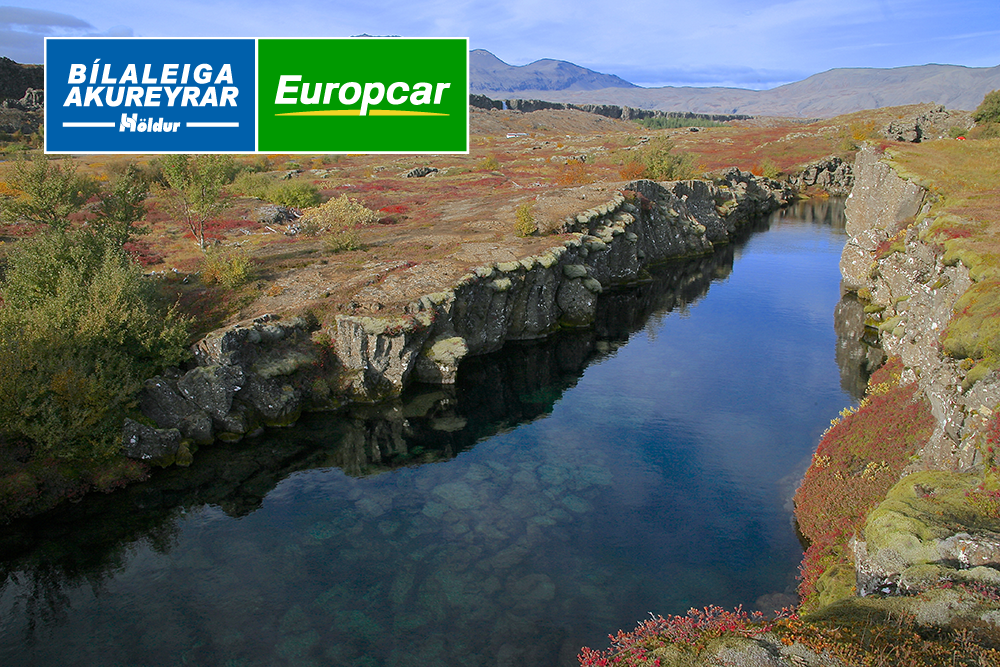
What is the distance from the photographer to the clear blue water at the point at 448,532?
17.9m

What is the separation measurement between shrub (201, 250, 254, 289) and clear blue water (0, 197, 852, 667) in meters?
11.6

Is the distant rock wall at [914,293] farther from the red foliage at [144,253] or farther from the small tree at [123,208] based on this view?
the small tree at [123,208]

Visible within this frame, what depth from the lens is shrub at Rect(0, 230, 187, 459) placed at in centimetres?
2411

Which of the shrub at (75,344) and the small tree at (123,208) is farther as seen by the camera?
the small tree at (123,208)

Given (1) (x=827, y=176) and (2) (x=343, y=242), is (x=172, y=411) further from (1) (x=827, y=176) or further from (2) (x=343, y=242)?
(1) (x=827, y=176)

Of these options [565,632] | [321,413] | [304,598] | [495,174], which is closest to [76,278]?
[321,413]

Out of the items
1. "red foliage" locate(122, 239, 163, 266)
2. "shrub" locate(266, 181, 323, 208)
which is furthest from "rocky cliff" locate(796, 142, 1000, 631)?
"shrub" locate(266, 181, 323, 208)

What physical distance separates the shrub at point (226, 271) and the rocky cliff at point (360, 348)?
6.15 meters

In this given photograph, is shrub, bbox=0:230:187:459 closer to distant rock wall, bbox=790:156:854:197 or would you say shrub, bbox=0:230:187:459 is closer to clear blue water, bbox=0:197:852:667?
clear blue water, bbox=0:197:852:667

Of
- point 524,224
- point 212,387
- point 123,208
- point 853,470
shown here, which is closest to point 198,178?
point 123,208

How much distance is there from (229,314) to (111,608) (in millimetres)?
18578

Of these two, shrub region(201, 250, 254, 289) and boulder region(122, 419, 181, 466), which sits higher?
shrub region(201, 250, 254, 289)

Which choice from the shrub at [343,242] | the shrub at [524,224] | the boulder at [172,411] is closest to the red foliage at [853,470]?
the boulder at [172,411]

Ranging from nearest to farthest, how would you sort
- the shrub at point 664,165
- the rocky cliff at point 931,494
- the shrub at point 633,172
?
1. the rocky cliff at point 931,494
2. the shrub at point 633,172
3. the shrub at point 664,165
